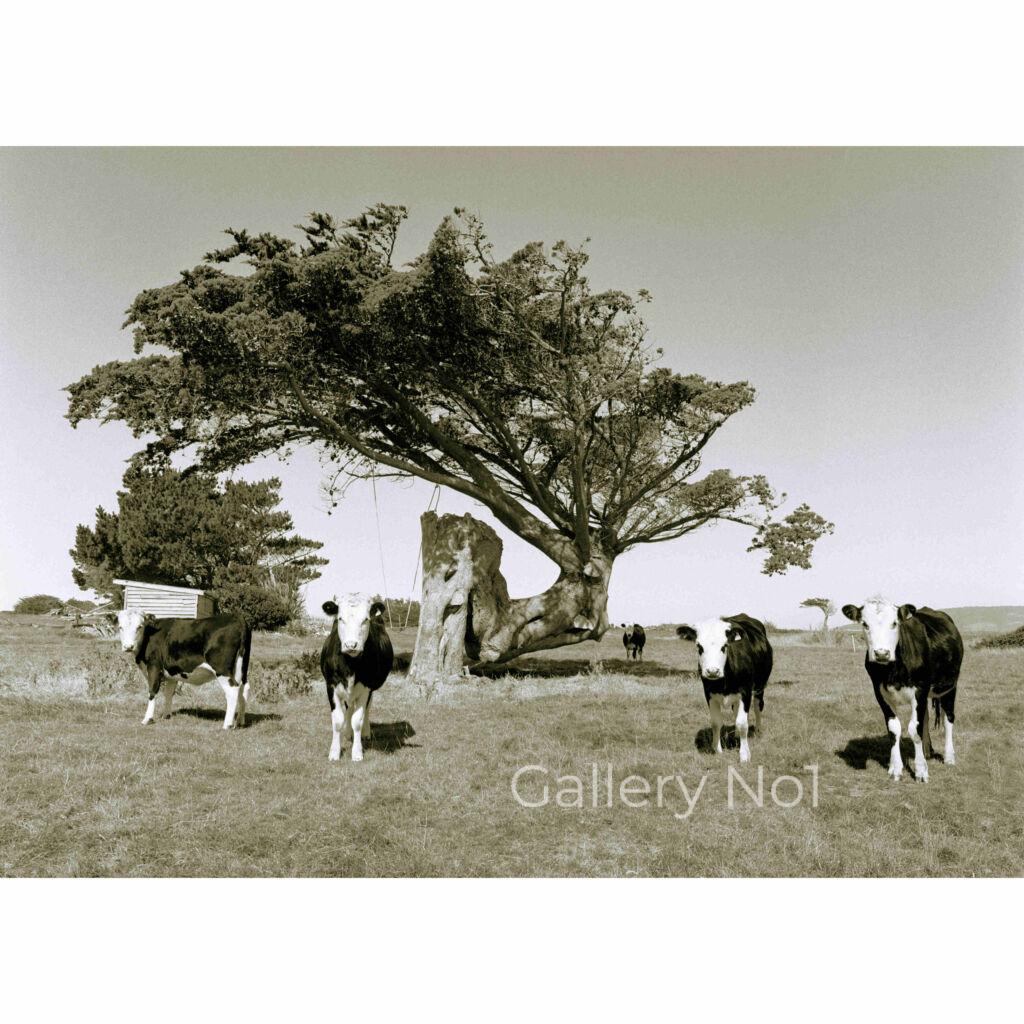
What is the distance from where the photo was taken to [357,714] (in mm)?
8211

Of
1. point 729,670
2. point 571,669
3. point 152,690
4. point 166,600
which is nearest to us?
point 729,670

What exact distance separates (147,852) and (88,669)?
606 cm

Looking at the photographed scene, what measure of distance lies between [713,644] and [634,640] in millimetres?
9616

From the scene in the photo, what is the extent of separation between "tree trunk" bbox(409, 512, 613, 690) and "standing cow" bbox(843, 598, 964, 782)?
7259 mm

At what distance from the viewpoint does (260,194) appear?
9711 millimetres

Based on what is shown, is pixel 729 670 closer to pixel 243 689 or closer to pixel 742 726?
pixel 742 726

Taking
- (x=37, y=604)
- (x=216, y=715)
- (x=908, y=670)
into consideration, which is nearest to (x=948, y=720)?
(x=908, y=670)

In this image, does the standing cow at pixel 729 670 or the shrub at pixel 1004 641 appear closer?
the standing cow at pixel 729 670

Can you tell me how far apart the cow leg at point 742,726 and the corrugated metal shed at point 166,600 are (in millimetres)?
8141

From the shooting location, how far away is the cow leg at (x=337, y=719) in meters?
8.12

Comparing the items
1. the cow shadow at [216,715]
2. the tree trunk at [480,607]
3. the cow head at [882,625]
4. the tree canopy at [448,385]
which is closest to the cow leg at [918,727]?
the cow head at [882,625]

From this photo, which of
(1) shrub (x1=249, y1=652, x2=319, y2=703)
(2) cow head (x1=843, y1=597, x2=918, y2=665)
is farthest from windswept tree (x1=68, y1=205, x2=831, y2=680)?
(2) cow head (x1=843, y1=597, x2=918, y2=665)

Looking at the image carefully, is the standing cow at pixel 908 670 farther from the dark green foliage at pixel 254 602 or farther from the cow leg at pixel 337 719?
the dark green foliage at pixel 254 602

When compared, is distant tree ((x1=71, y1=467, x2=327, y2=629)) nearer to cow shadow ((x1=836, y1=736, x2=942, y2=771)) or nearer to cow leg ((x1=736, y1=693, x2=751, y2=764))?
cow leg ((x1=736, y1=693, x2=751, y2=764))
